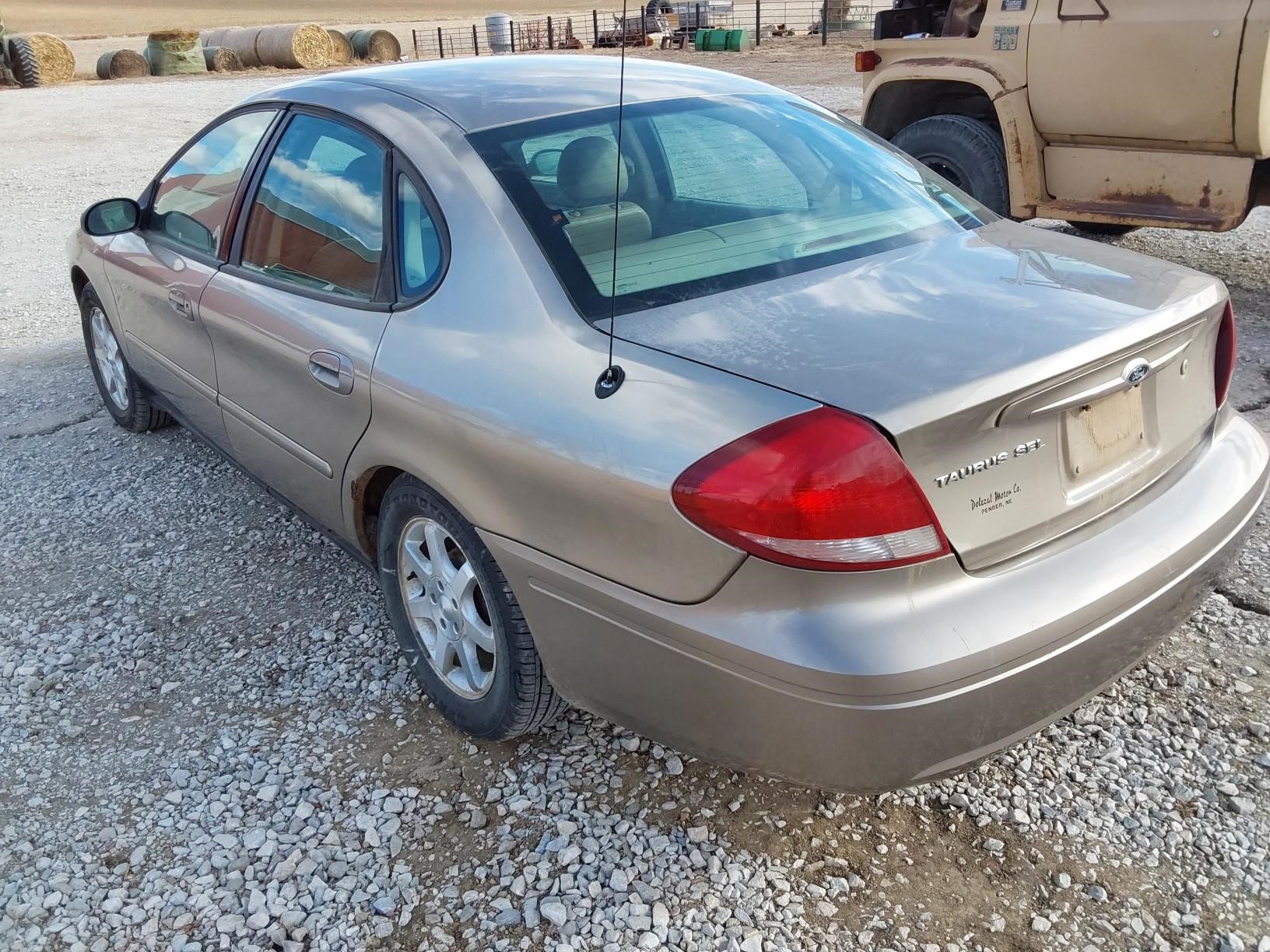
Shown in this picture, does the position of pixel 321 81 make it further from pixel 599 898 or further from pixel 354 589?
pixel 599 898

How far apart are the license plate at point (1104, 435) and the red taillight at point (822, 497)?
0.40 m

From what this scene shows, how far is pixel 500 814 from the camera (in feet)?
8.48

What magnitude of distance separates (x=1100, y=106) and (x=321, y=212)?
4163 mm

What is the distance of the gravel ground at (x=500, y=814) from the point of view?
2.26m

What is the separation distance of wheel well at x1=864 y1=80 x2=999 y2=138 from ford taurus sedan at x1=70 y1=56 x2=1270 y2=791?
3.55 m

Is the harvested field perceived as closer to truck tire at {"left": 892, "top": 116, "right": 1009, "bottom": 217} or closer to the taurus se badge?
truck tire at {"left": 892, "top": 116, "right": 1009, "bottom": 217}

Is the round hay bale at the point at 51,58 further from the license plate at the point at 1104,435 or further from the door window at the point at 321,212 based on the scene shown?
the license plate at the point at 1104,435

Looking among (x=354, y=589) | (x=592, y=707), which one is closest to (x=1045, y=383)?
(x=592, y=707)

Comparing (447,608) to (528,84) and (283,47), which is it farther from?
(283,47)

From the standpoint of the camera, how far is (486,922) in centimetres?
229

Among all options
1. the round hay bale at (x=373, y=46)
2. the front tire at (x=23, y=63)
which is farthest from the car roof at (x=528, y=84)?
the round hay bale at (x=373, y=46)

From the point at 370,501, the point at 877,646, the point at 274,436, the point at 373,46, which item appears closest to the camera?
the point at 877,646

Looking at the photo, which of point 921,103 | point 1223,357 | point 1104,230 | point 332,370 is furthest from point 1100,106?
point 332,370

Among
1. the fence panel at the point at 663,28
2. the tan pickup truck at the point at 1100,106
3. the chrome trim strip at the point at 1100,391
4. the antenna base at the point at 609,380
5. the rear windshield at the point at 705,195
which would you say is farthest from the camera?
the fence panel at the point at 663,28
